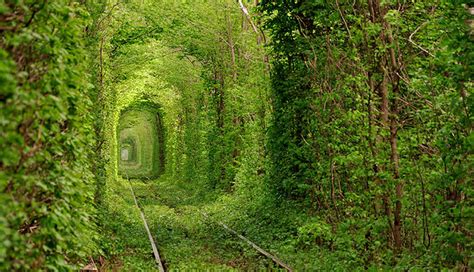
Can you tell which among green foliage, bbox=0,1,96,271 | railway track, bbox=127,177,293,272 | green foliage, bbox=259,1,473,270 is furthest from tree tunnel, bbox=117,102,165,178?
green foliage, bbox=0,1,96,271

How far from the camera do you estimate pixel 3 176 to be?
4.36m

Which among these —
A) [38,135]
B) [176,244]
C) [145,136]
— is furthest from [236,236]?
[145,136]

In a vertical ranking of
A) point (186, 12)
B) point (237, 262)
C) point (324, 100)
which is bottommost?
point (237, 262)

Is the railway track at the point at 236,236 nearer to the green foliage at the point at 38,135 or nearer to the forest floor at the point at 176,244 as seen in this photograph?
the forest floor at the point at 176,244

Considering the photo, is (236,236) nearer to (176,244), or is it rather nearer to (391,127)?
(176,244)

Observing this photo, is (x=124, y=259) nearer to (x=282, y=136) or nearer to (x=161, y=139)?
(x=282, y=136)

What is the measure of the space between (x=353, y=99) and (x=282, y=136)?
549 cm

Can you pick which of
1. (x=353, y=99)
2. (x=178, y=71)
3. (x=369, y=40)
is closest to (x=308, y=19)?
(x=353, y=99)

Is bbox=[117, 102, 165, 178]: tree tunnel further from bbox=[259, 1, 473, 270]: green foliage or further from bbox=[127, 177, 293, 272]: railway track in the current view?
bbox=[259, 1, 473, 270]: green foliage

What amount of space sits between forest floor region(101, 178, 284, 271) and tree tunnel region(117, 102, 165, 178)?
38618mm

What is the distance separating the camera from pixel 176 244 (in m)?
16.1

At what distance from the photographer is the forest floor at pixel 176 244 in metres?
13.0

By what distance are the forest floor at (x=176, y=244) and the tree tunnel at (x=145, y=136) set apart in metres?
38.6

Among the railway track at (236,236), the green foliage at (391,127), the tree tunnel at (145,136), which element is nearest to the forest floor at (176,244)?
the railway track at (236,236)
